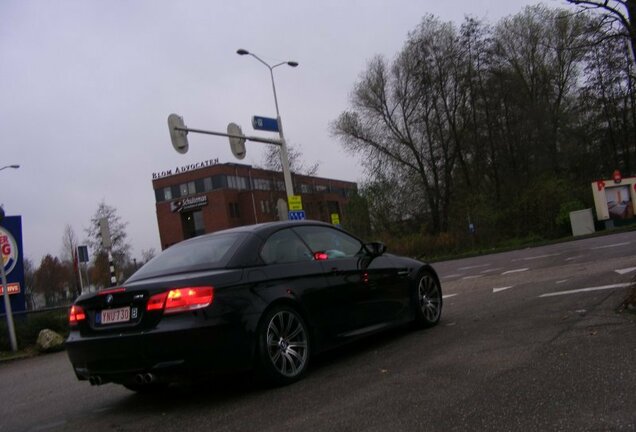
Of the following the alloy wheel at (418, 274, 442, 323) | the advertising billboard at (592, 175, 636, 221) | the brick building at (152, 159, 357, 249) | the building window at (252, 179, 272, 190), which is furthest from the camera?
the building window at (252, 179, 272, 190)

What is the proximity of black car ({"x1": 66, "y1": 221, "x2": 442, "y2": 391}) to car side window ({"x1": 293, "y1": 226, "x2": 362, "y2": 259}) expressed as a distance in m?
0.02

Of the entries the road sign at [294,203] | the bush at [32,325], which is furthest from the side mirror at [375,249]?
the road sign at [294,203]

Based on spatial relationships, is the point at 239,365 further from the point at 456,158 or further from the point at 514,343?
the point at 456,158

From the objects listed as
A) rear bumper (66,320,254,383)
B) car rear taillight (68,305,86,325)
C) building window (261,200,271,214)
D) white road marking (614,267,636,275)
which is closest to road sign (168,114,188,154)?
white road marking (614,267,636,275)

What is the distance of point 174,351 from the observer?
183 inches

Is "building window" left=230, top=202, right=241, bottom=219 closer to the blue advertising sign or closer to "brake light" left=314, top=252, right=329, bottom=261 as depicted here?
the blue advertising sign

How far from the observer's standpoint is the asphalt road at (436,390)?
379 centimetres

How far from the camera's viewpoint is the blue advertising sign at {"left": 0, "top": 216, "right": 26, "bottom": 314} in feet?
52.5

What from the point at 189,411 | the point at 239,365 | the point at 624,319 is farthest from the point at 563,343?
the point at 189,411

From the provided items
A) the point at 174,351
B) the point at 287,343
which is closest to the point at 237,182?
the point at 287,343

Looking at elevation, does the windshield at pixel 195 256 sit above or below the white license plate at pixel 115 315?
above

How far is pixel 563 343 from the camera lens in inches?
212

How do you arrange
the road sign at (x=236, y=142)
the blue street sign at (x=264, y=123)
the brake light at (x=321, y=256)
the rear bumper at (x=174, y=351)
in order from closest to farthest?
the rear bumper at (x=174, y=351) → the brake light at (x=321, y=256) → the road sign at (x=236, y=142) → the blue street sign at (x=264, y=123)

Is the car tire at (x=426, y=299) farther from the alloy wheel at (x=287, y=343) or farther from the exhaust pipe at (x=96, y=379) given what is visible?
the exhaust pipe at (x=96, y=379)
